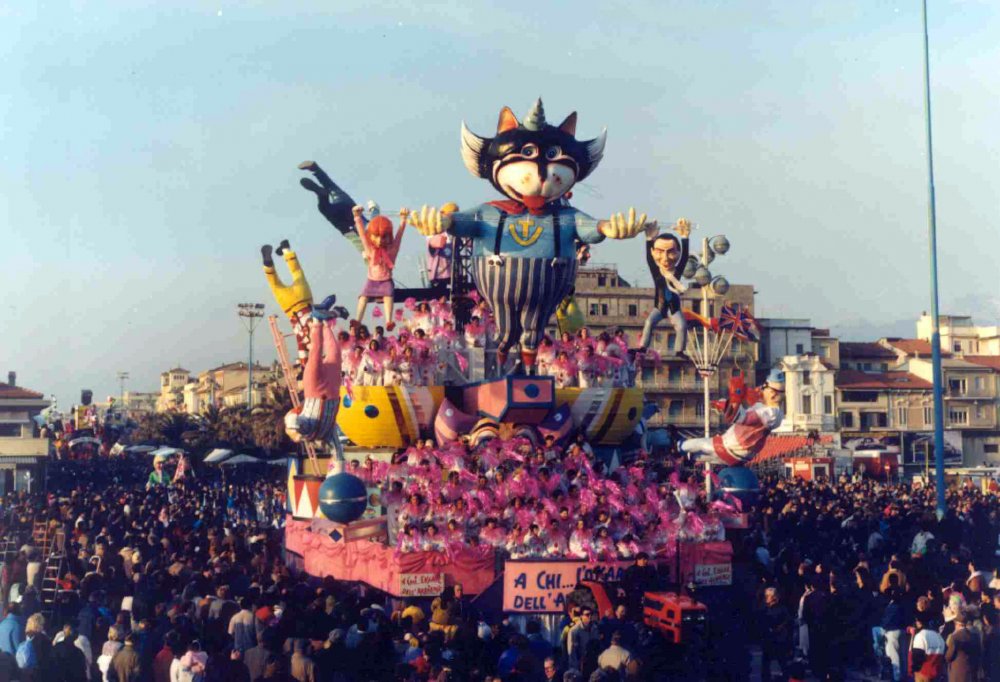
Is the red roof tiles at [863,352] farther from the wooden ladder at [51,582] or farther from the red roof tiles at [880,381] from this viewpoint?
the wooden ladder at [51,582]

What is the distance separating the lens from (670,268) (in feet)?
78.7

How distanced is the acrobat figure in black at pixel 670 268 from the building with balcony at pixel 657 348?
146ft

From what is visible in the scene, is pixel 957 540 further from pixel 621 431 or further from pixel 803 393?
pixel 803 393

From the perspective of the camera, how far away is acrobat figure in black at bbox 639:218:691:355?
23.9 meters

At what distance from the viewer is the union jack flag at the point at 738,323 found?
2466 centimetres

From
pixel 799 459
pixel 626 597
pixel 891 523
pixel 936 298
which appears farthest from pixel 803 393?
pixel 626 597

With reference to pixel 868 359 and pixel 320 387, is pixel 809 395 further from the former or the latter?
pixel 320 387


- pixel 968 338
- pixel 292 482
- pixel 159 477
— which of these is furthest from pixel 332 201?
pixel 968 338

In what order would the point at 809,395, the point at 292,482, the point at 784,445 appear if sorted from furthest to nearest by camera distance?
the point at 809,395, the point at 784,445, the point at 292,482

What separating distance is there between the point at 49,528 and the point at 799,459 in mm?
40828

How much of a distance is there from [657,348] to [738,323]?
4706 cm

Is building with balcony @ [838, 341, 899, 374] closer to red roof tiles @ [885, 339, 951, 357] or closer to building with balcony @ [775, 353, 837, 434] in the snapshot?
red roof tiles @ [885, 339, 951, 357]

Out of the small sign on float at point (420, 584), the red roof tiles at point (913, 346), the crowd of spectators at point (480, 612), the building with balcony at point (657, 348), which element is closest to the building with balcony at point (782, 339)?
the building with balcony at point (657, 348)

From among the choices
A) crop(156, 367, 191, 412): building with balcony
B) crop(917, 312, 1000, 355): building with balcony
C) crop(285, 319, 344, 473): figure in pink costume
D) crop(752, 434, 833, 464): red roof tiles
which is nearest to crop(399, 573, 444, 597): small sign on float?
crop(285, 319, 344, 473): figure in pink costume
